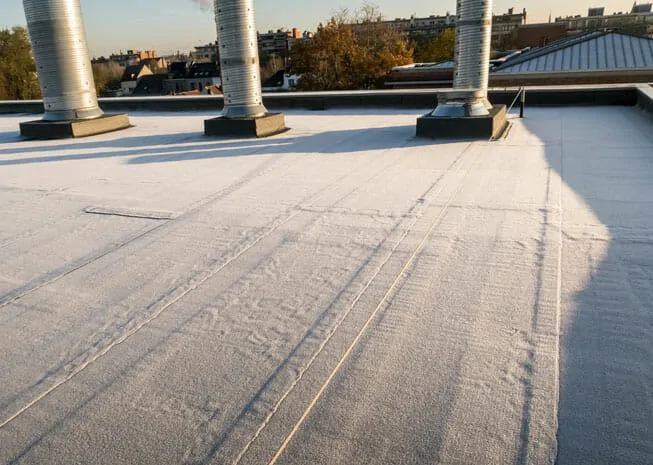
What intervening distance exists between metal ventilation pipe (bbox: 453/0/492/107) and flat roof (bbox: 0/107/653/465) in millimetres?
4165

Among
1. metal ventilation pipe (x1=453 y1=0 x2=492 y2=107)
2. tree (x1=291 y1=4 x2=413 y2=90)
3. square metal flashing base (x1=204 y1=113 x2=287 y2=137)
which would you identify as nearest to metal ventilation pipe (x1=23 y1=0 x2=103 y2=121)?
square metal flashing base (x1=204 y1=113 x2=287 y2=137)

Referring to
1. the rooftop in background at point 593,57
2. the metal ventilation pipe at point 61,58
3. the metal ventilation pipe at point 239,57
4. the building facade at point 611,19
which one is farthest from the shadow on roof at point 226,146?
the building facade at point 611,19

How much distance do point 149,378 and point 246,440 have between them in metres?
0.78

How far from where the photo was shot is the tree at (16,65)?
149 feet

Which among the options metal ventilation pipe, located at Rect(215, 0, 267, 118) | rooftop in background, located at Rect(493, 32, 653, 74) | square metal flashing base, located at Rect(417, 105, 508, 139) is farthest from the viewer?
rooftop in background, located at Rect(493, 32, 653, 74)

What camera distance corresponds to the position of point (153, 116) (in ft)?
53.5

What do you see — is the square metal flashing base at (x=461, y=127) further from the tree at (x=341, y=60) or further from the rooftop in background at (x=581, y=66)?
the tree at (x=341, y=60)

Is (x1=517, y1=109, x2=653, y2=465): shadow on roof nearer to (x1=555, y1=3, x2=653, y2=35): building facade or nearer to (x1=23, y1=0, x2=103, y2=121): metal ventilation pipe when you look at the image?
(x1=23, y1=0, x2=103, y2=121): metal ventilation pipe

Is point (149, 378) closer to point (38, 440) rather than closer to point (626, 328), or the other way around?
point (38, 440)

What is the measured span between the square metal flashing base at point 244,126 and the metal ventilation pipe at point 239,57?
0.29 metres

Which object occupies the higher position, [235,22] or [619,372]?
[235,22]

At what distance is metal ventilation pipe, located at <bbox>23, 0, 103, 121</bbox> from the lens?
11.6 m

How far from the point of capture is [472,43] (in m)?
10.1

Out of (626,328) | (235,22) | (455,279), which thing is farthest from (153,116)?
(626,328)
